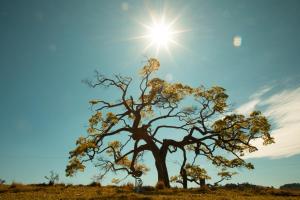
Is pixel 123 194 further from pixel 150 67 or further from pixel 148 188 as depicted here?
pixel 150 67

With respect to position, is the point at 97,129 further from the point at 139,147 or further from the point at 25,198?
the point at 25,198

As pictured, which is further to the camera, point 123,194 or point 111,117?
point 111,117

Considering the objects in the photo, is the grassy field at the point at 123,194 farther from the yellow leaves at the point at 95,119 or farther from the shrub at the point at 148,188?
the yellow leaves at the point at 95,119

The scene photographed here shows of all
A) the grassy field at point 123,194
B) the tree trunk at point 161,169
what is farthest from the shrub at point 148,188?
the tree trunk at point 161,169

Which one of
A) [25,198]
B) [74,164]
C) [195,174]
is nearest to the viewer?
[25,198]

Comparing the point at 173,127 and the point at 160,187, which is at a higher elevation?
the point at 173,127

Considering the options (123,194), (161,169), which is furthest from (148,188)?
(161,169)

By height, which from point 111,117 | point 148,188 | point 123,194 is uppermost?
point 111,117

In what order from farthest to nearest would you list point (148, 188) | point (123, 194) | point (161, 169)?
point (161, 169)
point (148, 188)
point (123, 194)

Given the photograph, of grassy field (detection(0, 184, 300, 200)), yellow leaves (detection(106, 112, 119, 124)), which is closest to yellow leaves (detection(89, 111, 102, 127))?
yellow leaves (detection(106, 112, 119, 124))

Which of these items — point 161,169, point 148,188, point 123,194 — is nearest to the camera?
point 123,194

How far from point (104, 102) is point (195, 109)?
967 centimetres

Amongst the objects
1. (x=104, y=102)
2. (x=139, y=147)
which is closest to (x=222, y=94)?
(x=139, y=147)

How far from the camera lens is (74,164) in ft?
76.9
